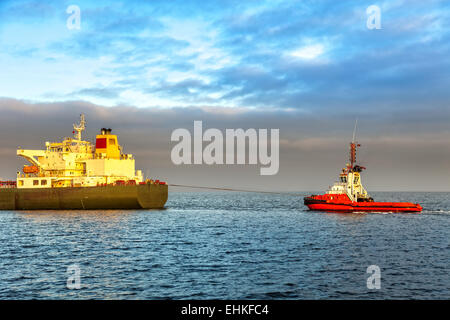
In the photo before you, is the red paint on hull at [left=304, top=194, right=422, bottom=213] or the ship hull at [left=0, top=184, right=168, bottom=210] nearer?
the ship hull at [left=0, top=184, right=168, bottom=210]

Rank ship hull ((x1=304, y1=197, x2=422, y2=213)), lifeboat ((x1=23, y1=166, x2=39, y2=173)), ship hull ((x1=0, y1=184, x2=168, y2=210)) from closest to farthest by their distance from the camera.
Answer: ship hull ((x1=0, y1=184, x2=168, y2=210)), ship hull ((x1=304, y1=197, x2=422, y2=213)), lifeboat ((x1=23, y1=166, x2=39, y2=173))

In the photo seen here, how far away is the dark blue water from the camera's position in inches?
748

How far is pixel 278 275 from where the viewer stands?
21.9 metres

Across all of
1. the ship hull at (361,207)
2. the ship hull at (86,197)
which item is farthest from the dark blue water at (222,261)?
the ship hull at (361,207)

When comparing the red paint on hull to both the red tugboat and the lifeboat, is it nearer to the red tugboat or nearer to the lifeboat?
the red tugboat

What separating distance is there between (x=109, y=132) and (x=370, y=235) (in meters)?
45.9

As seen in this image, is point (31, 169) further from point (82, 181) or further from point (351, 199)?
point (351, 199)

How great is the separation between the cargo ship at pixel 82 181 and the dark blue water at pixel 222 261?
13649 mm

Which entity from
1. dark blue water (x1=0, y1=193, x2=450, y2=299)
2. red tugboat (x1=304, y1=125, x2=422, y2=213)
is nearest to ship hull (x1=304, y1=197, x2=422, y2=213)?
red tugboat (x1=304, y1=125, x2=422, y2=213)

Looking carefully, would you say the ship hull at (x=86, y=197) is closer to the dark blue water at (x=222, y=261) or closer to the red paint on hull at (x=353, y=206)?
the dark blue water at (x=222, y=261)

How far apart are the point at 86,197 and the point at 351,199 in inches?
1593

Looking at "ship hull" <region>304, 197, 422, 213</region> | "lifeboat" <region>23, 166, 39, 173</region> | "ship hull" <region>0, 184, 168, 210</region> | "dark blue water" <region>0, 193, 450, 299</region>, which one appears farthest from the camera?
"lifeboat" <region>23, 166, 39, 173</region>

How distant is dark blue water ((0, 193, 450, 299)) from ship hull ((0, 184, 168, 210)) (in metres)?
13.0

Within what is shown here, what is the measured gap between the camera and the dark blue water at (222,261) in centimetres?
1900
